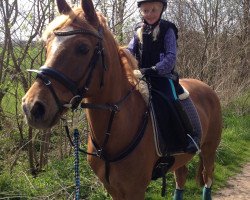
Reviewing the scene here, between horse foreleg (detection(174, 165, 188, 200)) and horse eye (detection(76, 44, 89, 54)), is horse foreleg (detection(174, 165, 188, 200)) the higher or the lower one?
the lower one

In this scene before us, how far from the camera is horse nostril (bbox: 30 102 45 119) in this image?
2105mm

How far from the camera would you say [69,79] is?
2.28 m

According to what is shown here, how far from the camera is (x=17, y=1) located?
5.08m

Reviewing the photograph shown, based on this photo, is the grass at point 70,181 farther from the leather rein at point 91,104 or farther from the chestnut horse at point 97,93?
the leather rein at point 91,104

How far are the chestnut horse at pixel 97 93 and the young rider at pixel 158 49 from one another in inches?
9.8

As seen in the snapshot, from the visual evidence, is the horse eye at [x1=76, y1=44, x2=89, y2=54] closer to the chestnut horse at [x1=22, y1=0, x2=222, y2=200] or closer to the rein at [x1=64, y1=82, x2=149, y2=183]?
the chestnut horse at [x1=22, y1=0, x2=222, y2=200]

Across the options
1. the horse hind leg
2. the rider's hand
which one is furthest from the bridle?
the horse hind leg

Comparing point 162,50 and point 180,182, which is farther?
point 180,182

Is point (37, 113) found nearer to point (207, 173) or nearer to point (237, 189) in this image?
point (207, 173)

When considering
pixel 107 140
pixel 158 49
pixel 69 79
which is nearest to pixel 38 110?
pixel 69 79

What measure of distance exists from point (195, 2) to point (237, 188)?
603 centimetres

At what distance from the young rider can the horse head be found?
2.58 feet

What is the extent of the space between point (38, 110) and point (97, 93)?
2.11ft

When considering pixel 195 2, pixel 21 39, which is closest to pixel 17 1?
pixel 21 39
